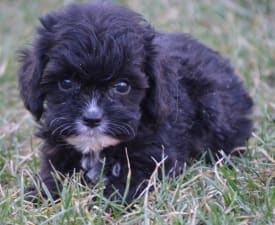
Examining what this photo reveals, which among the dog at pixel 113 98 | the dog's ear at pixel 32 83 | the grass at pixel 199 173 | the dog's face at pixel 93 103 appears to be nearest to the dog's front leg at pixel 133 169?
the dog at pixel 113 98

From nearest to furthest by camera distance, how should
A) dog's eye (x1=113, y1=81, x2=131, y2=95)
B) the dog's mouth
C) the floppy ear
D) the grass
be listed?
the grass
the dog's mouth
dog's eye (x1=113, y1=81, x2=131, y2=95)
the floppy ear

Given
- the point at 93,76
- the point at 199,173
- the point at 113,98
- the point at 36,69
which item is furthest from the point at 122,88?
the point at 199,173

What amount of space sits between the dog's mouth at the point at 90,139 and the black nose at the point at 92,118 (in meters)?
0.03

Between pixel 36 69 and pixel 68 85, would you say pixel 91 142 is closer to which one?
pixel 68 85

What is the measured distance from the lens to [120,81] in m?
4.66

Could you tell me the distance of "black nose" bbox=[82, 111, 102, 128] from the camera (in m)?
4.45

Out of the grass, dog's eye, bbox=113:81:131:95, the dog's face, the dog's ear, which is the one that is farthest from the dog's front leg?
the dog's ear

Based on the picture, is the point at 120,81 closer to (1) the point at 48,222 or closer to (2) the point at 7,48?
(1) the point at 48,222

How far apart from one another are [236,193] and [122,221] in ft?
2.52

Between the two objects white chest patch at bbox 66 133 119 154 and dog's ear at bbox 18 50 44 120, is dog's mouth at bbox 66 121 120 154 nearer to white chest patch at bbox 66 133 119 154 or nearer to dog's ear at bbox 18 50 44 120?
white chest patch at bbox 66 133 119 154

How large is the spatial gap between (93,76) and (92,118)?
11.7 inches

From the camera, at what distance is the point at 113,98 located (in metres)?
4.66

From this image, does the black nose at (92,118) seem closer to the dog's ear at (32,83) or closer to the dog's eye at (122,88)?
the dog's eye at (122,88)

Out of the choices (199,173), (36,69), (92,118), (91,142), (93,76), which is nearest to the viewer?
(92,118)
